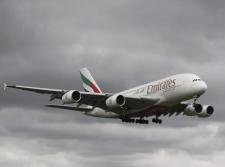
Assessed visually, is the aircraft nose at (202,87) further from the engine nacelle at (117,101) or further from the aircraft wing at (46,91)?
the aircraft wing at (46,91)

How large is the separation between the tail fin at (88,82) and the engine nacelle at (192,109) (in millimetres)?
14545

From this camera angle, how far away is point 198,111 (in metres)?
89.2

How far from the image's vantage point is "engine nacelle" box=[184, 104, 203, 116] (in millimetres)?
89188

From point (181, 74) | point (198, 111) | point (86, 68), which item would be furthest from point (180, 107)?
point (86, 68)

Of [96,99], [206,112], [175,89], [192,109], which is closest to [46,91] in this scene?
[96,99]

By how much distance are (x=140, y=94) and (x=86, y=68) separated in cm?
1944

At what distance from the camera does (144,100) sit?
84.2 m

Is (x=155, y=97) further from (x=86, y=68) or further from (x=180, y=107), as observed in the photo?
(x=86, y=68)

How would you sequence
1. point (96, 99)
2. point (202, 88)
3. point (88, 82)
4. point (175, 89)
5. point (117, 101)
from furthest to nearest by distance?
1. point (88, 82)
2. point (96, 99)
3. point (117, 101)
4. point (175, 89)
5. point (202, 88)

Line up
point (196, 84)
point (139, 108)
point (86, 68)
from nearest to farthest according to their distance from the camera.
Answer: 1. point (196, 84)
2. point (139, 108)
3. point (86, 68)

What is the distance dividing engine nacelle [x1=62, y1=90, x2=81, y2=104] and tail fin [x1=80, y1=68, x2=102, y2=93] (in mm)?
16814

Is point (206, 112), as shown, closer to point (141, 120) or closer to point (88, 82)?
point (141, 120)

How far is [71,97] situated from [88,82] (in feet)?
65.4

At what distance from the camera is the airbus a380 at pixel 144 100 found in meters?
81.3
